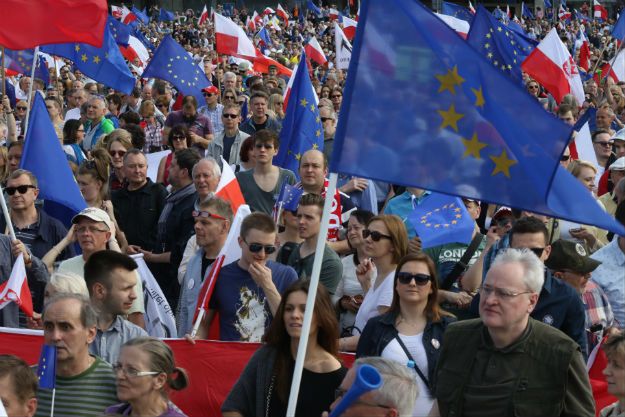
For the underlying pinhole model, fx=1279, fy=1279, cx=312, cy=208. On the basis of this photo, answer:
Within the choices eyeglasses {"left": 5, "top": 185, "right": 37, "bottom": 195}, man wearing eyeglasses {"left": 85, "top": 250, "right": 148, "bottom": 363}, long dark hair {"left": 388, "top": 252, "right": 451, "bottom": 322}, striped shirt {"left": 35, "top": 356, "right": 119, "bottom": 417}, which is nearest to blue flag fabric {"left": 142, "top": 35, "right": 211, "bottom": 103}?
eyeglasses {"left": 5, "top": 185, "right": 37, "bottom": 195}

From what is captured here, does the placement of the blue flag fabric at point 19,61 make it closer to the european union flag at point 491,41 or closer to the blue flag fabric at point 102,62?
the blue flag fabric at point 102,62

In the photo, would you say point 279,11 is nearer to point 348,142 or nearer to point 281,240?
point 281,240

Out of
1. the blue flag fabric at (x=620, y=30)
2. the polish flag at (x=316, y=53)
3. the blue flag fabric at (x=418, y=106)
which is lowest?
the polish flag at (x=316, y=53)

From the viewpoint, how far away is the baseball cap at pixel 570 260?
647cm

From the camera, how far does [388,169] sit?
470 centimetres

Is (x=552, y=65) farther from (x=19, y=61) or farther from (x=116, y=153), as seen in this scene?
(x=116, y=153)

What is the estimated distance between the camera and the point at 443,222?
25.0 feet

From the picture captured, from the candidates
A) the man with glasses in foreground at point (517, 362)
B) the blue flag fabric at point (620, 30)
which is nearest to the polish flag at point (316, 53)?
the blue flag fabric at point (620, 30)

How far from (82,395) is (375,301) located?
1810mm

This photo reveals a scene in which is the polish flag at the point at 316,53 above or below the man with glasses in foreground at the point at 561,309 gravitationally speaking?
below

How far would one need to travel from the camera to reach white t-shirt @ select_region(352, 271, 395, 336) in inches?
253

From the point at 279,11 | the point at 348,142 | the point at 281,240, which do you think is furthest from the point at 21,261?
the point at 279,11

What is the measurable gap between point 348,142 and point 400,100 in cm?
25

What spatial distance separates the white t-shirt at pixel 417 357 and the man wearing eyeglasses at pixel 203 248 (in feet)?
5.42
